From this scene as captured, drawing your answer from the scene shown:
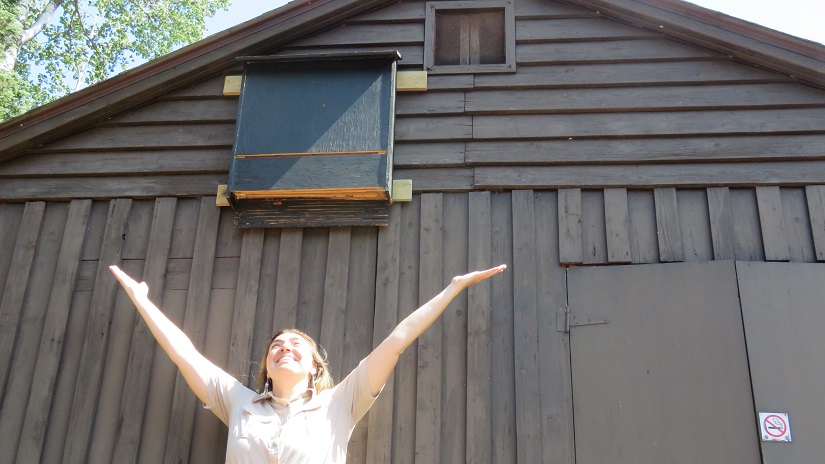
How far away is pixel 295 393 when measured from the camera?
456 cm

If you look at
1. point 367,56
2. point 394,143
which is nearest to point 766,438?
point 394,143

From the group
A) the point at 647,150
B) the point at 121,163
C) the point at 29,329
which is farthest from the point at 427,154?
the point at 29,329

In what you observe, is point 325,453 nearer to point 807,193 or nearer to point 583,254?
point 583,254

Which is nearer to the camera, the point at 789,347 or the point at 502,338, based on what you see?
the point at 789,347

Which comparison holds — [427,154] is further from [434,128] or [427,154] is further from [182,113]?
[182,113]

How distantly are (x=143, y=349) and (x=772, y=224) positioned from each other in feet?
13.8

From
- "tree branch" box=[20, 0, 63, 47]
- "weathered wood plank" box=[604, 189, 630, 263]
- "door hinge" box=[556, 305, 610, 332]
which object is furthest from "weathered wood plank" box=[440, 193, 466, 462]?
"tree branch" box=[20, 0, 63, 47]

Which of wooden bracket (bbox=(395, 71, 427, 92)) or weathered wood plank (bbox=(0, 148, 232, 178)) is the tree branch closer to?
weathered wood plank (bbox=(0, 148, 232, 178))

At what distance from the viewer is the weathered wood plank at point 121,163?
19.4 ft

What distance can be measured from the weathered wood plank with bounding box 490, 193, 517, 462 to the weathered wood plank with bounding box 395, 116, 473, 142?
0.53m

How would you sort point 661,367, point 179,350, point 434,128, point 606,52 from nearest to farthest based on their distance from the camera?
1. point 179,350
2. point 661,367
3. point 434,128
4. point 606,52

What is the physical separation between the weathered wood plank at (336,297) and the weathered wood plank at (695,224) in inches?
87.0

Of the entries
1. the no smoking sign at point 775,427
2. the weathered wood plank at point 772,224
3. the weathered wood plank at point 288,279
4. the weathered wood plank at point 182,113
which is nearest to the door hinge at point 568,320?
the no smoking sign at point 775,427

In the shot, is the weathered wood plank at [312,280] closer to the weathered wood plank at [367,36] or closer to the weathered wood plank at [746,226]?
the weathered wood plank at [367,36]
